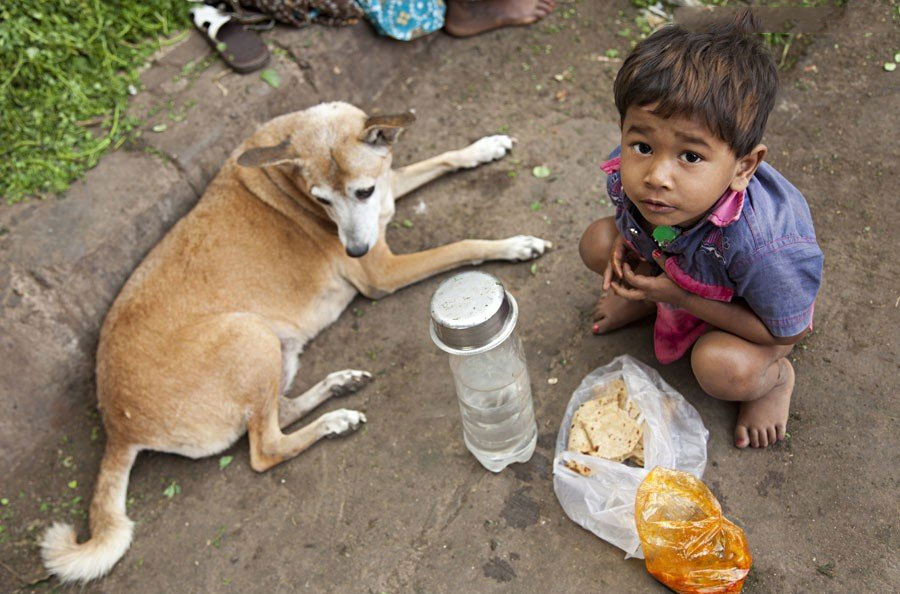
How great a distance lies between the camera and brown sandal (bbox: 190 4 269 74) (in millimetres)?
4281

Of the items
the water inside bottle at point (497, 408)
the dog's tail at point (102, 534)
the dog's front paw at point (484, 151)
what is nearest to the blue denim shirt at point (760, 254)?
the water inside bottle at point (497, 408)

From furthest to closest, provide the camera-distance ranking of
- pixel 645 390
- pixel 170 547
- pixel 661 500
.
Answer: pixel 170 547
pixel 645 390
pixel 661 500

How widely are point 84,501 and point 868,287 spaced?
3.88 metres

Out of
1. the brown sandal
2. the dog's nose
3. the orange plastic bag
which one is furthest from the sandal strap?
the orange plastic bag

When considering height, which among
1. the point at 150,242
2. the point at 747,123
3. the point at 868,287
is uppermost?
the point at 747,123

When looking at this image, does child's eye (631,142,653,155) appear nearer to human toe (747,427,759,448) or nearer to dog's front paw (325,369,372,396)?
human toe (747,427,759,448)

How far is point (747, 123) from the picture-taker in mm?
1956

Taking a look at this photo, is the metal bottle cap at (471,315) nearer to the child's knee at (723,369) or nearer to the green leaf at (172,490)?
the child's knee at (723,369)

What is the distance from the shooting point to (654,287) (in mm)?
2426

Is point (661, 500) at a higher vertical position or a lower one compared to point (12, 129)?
lower

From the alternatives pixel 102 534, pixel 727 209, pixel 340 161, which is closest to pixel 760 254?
pixel 727 209

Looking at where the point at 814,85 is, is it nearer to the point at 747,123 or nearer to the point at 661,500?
the point at 747,123

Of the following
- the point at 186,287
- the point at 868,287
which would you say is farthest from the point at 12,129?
the point at 868,287

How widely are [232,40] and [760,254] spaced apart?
3626 millimetres
